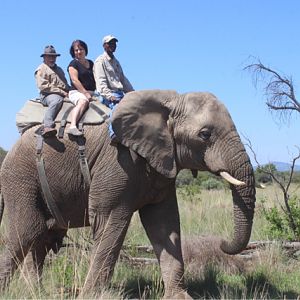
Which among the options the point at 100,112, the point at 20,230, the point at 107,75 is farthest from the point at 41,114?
the point at 20,230

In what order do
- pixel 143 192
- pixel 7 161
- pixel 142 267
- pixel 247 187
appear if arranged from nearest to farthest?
pixel 247 187 → pixel 143 192 → pixel 7 161 → pixel 142 267

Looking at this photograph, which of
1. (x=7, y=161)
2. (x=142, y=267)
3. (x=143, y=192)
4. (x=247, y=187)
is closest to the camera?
(x=247, y=187)

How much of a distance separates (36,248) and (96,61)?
233cm

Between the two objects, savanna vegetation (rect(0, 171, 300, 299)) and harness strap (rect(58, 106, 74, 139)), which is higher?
harness strap (rect(58, 106, 74, 139))

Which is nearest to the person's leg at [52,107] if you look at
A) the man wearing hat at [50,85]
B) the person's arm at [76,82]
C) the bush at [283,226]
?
the man wearing hat at [50,85]

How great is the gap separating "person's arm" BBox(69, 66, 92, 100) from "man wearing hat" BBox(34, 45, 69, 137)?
17 centimetres

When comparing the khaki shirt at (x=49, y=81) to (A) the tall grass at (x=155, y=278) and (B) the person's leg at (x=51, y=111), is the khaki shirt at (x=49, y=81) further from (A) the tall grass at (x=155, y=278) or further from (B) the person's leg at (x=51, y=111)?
(A) the tall grass at (x=155, y=278)

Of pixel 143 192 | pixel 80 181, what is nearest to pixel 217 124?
pixel 143 192

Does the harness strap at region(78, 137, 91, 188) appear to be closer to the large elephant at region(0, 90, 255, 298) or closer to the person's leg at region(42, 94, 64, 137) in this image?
the large elephant at region(0, 90, 255, 298)

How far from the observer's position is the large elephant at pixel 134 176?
7.27 m

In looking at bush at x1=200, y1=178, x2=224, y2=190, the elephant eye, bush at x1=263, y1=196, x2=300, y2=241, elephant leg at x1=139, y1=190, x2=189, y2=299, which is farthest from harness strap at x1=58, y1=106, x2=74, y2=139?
bush at x1=200, y1=178, x2=224, y2=190

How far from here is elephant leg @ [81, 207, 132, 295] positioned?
7496 mm

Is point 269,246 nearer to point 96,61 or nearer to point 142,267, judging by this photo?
point 142,267

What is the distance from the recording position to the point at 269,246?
10.1 metres
